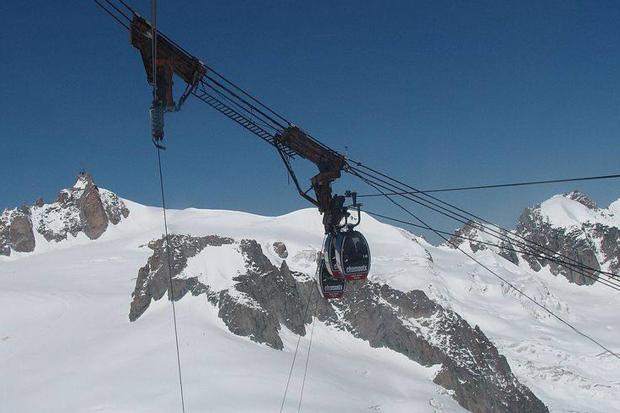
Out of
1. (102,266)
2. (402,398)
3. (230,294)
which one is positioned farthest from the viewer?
(102,266)

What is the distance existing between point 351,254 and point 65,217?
16309 centimetres

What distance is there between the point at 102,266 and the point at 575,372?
100313 millimetres

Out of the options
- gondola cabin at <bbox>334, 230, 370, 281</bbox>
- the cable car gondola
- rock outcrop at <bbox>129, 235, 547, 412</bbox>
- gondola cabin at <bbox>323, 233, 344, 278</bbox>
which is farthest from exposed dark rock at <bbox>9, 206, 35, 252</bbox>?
gondola cabin at <bbox>334, 230, 370, 281</bbox>

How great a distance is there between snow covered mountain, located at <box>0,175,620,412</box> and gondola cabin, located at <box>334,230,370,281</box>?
40.3 m

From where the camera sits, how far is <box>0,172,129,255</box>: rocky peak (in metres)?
156

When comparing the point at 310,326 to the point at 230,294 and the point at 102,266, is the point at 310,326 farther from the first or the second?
the point at 102,266

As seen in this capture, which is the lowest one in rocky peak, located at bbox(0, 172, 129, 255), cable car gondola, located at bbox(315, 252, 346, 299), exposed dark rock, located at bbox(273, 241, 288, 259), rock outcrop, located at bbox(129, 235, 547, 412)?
cable car gondola, located at bbox(315, 252, 346, 299)

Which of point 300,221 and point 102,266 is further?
point 300,221

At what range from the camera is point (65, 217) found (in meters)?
163

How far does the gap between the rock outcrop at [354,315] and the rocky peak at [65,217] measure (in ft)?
240

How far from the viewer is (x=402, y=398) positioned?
7281 centimetres

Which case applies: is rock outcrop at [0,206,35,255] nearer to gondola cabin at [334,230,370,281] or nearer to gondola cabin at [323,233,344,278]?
gondola cabin at [323,233,344,278]

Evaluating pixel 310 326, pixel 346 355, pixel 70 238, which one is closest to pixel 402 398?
pixel 346 355

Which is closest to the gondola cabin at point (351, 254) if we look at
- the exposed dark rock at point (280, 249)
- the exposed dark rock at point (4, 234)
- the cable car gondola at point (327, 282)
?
the cable car gondola at point (327, 282)
